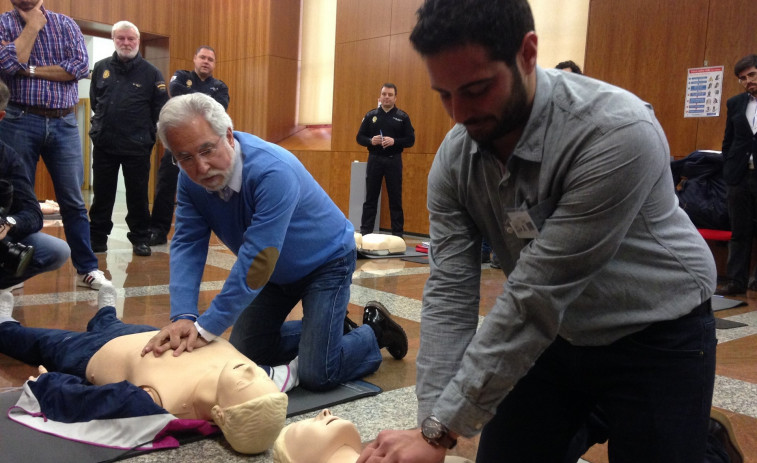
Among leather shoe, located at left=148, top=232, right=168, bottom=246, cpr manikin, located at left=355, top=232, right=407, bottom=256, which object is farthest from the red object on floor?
leather shoe, located at left=148, top=232, right=168, bottom=246

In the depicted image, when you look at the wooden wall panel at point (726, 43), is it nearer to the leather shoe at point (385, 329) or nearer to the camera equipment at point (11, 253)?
the leather shoe at point (385, 329)

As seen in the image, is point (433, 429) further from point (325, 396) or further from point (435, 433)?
point (325, 396)

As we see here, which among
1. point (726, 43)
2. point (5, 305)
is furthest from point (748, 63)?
point (5, 305)

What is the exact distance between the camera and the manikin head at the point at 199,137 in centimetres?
195

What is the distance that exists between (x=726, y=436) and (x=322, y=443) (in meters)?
1.04

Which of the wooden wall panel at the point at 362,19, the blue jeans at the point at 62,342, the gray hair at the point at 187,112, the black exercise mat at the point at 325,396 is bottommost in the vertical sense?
the black exercise mat at the point at 325,396

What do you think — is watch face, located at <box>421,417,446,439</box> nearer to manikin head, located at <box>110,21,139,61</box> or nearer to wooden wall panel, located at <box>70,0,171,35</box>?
manikin head, located at <box>110,21,139,61</box>

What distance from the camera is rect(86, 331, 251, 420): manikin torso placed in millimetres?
1903

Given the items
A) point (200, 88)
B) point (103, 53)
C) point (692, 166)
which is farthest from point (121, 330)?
point (103, 53)

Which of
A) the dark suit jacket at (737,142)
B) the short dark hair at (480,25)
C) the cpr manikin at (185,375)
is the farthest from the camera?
the dark suit jacket at (737,142)

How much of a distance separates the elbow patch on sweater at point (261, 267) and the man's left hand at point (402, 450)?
1084 mm

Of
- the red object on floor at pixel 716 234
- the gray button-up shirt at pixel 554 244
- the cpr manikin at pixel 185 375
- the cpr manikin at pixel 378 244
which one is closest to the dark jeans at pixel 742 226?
the red object on floor at pixel 716 234

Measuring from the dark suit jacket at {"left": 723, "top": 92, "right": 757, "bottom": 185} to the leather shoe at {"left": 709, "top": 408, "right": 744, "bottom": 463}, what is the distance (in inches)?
141

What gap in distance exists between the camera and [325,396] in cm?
228
